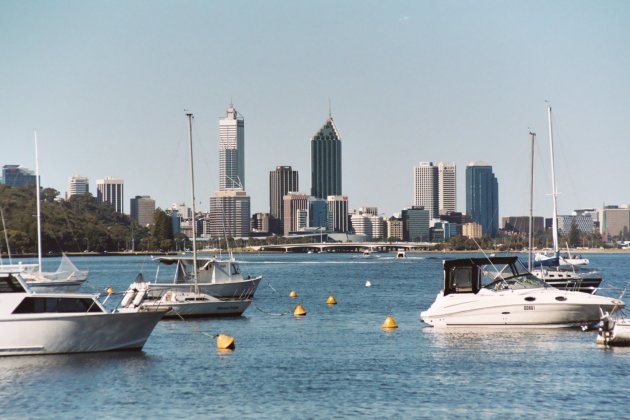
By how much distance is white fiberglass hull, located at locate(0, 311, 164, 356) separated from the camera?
4656 cm

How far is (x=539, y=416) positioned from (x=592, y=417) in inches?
61.6

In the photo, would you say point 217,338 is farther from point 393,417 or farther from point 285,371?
point 393,417

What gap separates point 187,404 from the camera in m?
38.9

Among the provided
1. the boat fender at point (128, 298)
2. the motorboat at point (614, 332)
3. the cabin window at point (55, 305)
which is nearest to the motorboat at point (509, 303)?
the motorboat at point (614, 332)

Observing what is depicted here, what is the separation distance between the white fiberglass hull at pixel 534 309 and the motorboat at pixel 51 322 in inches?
740

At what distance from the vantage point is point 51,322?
1848 inches

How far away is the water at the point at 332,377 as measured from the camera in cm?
3806

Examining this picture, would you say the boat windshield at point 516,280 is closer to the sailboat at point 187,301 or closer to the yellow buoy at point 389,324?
the yellow buoy at point 389,324

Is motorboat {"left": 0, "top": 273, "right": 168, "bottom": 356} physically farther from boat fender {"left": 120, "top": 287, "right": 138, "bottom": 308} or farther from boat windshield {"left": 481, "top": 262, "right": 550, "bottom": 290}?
boat windshield {"left": 481, "top": 262, "right": 550, "bottom": 290}

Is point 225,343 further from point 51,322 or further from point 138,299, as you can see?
point 51,322

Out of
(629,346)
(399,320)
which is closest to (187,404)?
(629,346)

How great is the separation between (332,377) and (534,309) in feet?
57.8

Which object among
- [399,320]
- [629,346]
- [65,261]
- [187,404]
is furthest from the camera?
[65,261]

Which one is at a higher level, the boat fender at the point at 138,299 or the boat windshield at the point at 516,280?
the boat windshield at the point at 516,280
